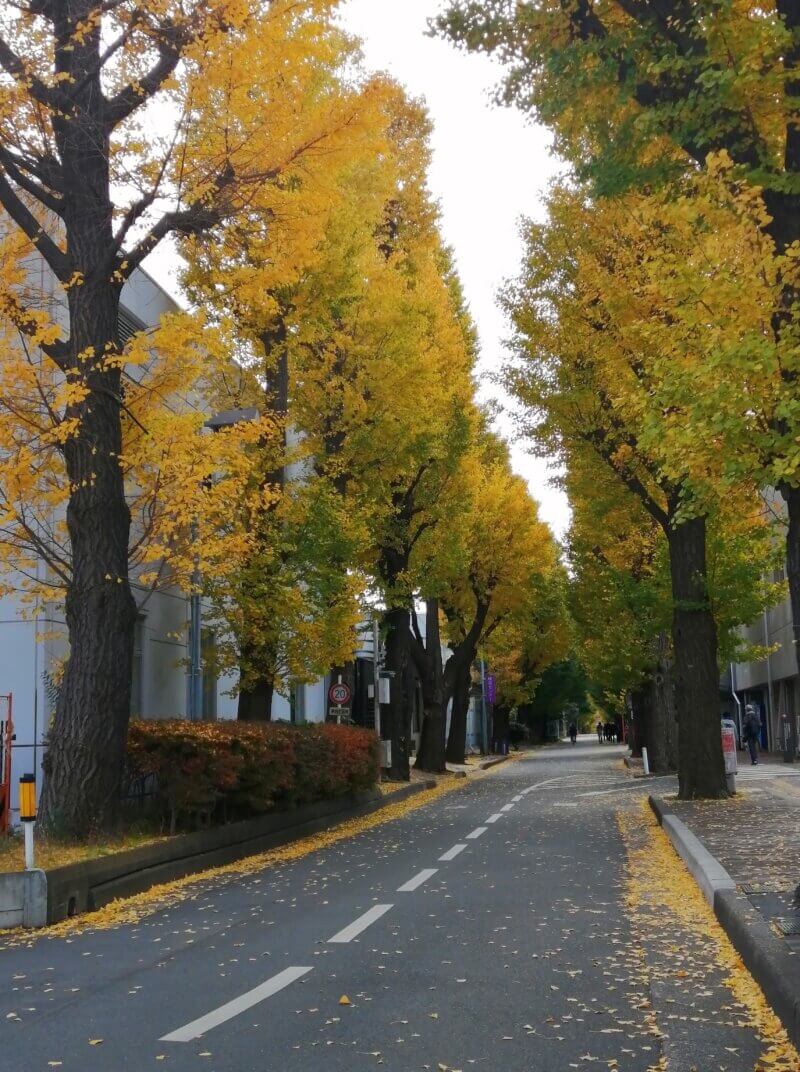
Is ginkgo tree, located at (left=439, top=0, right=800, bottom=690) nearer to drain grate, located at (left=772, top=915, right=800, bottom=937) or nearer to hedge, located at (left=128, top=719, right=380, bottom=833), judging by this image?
drain grate, located at (left=772, top=915, right=800, bottom=937)

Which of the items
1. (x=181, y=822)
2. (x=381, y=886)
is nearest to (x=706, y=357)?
(x=381, y=886)

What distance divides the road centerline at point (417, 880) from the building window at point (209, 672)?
26.7ft

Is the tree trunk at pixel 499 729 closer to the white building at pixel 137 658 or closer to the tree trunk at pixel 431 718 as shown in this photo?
the tree trunk at pixel 431 718

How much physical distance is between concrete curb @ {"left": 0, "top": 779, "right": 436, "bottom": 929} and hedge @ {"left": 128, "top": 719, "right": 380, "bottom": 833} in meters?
0.23

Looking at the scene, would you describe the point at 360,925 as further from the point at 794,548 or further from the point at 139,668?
the point at 139,668

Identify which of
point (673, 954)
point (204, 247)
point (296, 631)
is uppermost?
point (204, 247)

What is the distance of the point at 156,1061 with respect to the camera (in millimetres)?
4863

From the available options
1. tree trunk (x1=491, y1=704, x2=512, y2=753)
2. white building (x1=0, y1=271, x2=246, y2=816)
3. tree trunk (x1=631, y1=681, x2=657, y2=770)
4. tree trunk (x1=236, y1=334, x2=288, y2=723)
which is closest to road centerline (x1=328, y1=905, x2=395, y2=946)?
white building (x1=0, y1=271, x2=246, y2=816)

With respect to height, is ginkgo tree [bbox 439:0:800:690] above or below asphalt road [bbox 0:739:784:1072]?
above

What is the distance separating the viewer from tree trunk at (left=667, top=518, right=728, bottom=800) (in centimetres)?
1738

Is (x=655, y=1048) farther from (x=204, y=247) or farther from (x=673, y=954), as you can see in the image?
(x=204, y=247)

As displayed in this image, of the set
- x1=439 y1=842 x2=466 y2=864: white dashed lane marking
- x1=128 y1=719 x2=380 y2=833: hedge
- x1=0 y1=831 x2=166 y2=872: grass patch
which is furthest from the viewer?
x1=439 y1=842 x2=466 y2=864: white dashed lane marking

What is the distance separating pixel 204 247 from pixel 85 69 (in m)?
2.35

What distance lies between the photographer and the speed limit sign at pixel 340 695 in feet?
83.2
